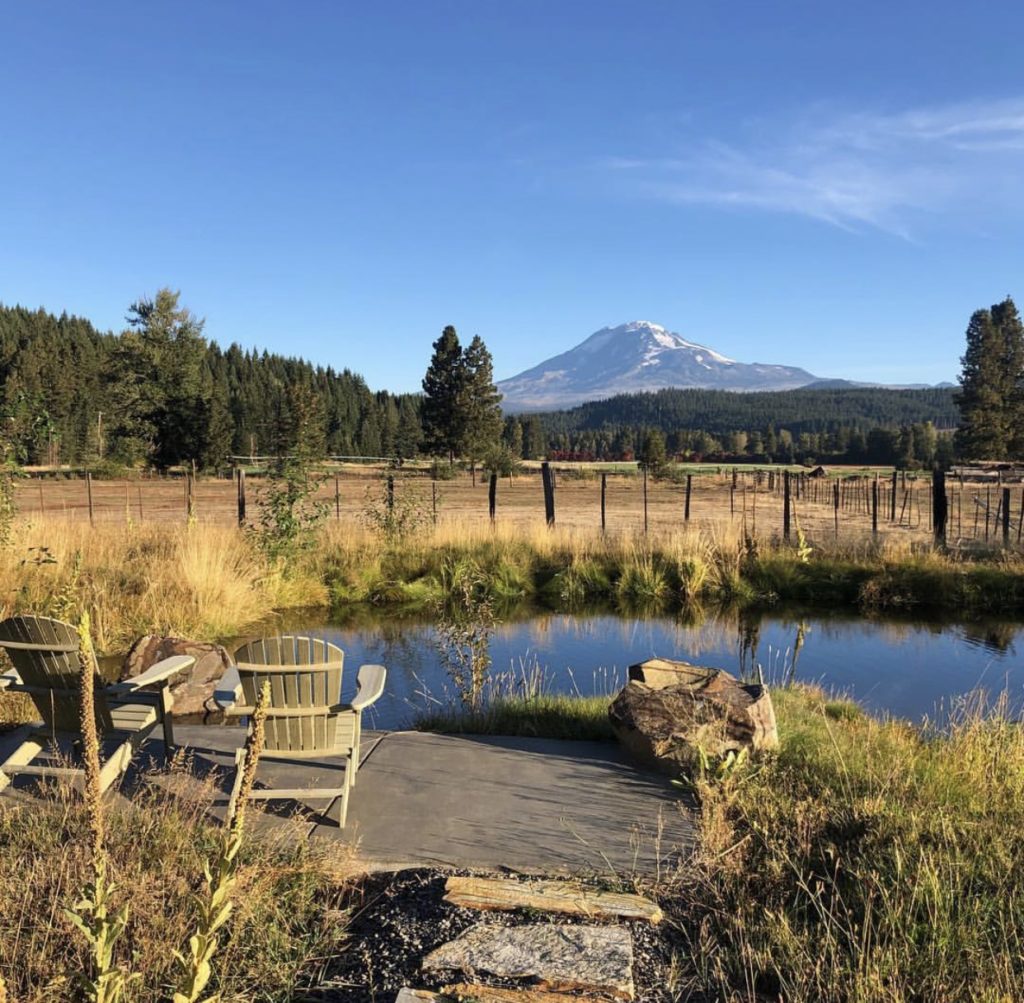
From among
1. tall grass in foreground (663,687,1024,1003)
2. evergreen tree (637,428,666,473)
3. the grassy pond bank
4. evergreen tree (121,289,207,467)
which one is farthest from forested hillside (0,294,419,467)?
tall grass in foreground (663,687,1024,1003)

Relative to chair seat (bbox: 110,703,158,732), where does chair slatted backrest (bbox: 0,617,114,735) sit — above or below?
above

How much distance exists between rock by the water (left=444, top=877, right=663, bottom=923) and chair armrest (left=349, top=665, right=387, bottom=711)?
1.07m

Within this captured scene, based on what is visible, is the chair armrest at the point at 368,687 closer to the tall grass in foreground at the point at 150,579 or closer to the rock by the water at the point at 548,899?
the rock by the water at the point at 548,899

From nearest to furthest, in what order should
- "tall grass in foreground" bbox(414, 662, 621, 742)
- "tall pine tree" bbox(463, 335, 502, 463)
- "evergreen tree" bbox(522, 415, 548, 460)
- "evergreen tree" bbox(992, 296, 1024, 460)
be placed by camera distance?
"tall grass in foreground" bbox(414, 662, 621, 742), "evergreen tree" bbox(992, 296, 1024, 460), "tall pine tree" bbox(463, 335, 502, 463), "evergreen tree" bbox(522, 415, 548, 460)

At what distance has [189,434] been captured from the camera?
47.3 m

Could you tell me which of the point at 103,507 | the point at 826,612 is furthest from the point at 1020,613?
the point at 103,507

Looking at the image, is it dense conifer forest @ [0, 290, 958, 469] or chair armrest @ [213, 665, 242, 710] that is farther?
dense conifer forest @ [0, 290, 958, 469]

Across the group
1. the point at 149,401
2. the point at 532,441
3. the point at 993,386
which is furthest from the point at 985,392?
the point at 532,441

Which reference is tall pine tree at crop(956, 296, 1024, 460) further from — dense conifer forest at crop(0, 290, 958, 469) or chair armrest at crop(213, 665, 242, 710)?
chair armrest at crop(213, 665, 242, 710)

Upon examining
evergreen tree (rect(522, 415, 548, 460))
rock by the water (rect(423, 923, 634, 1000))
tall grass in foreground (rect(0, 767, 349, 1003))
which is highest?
evergreen tree (rect(522, 415, 548, 460))

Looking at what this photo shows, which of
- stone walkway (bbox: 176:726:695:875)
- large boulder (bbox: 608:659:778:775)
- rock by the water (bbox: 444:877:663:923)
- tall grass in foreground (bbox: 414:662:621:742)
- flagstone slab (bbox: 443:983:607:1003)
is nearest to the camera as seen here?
flagstone slab (bbox: 443:983:607:1003)

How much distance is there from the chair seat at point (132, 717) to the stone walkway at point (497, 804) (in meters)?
0.31

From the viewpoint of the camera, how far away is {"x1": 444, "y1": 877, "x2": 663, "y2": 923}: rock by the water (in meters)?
2.73

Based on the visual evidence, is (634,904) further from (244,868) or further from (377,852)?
(244,868)
